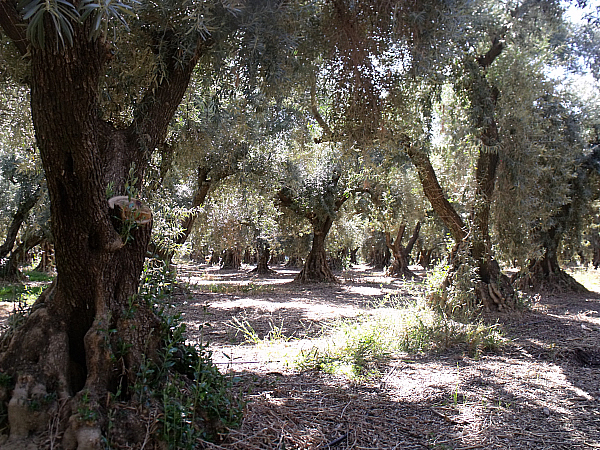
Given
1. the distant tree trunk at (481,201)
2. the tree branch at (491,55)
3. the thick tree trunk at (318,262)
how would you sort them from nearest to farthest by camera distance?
1. the distant tree trunk at (481,201)
2. the tree branch at (491,55)
3. the thick tree trunk at (318,262)

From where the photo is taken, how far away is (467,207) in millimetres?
8500

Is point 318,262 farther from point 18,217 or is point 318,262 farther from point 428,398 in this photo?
point 428,398

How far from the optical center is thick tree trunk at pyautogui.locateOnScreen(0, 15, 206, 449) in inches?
93.7

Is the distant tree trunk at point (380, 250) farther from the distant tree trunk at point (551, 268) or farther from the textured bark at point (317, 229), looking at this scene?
the distant tree trunk at point (551, 268)

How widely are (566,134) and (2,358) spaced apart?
517 inches

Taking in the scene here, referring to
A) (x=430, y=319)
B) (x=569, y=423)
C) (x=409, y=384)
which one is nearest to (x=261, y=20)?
(x=409, y=384)

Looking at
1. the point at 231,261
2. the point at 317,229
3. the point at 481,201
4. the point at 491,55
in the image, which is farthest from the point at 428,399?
the point at 231,261

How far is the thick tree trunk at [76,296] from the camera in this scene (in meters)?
2.38

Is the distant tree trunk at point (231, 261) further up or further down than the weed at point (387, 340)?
further down

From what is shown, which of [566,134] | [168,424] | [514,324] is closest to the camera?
[168,424]

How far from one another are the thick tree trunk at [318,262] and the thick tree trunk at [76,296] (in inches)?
583

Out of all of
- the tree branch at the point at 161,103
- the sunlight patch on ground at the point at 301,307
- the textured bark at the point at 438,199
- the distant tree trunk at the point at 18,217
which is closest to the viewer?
the tree branch at the point at 161,103

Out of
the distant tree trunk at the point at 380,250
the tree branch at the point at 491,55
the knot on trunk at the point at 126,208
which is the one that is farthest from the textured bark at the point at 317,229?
the distant tree trunk at the point at 380,250

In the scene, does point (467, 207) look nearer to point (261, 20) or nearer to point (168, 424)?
point (261, 20)
